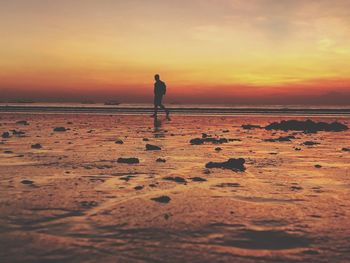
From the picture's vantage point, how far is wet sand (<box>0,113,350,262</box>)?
362 centimetres

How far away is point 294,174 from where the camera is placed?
758 cm

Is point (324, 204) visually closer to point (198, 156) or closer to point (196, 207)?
point (196, 207)

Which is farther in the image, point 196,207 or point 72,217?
point 196,207

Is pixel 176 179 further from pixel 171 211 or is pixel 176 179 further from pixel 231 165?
pixel 171 211

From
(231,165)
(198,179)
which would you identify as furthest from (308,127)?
(198,179)

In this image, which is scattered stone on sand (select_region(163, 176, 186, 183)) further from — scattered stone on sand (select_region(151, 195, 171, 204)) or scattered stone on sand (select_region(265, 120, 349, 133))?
scattered stone on sand (select_region(265, 120, 349, 133))

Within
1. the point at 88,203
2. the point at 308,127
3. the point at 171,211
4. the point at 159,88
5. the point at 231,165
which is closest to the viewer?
the point at 171,211

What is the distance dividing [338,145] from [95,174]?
316 inches

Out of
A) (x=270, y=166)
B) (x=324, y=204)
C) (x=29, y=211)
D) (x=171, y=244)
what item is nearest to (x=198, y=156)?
(x=270, y=166)

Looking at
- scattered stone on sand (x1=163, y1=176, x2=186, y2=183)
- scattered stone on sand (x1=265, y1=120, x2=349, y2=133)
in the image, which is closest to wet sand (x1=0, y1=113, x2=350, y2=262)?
scattered stone on sand (x1=163, y1=176, x2=186, y2=183)

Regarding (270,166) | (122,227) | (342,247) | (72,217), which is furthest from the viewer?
(270,166)

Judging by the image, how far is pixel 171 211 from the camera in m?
4.89

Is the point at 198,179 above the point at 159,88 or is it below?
below

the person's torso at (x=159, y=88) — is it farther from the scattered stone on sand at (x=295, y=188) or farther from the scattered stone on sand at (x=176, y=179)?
the scattered stone on sand at (x=295, y=188)
